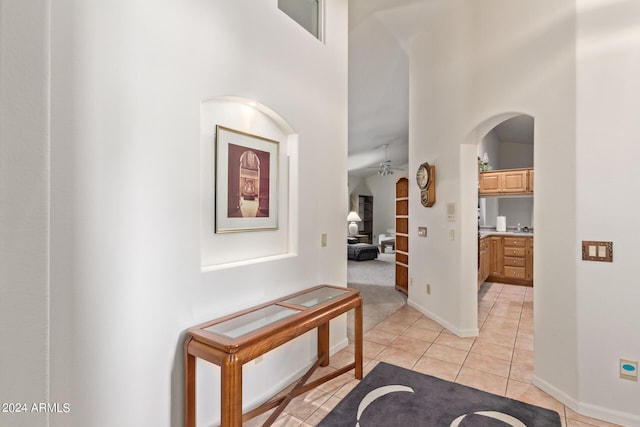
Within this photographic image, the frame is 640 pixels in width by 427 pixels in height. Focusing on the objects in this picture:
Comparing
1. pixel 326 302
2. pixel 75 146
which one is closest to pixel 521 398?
pixel 326 302

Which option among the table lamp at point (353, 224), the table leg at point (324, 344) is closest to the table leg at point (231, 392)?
the table leg at point (324, 344)

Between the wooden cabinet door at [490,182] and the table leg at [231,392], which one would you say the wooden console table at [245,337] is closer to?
the table leg at [231,392]

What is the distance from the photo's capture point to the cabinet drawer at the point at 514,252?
5.35m

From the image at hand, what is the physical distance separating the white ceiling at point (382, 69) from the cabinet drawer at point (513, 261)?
9.30 ft

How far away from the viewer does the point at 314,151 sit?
2605mm

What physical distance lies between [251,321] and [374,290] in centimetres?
386

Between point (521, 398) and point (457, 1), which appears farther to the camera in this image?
point (457, 1)

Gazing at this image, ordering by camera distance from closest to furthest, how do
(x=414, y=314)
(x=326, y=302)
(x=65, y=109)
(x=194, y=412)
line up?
(x=65, y=109), (x=194, y=412), (x=326, y=302), (x=414, y=314)

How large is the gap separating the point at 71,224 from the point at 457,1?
4.12m

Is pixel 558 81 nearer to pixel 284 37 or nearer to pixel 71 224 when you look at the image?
pixel 284 37

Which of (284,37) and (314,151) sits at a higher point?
(284,37)

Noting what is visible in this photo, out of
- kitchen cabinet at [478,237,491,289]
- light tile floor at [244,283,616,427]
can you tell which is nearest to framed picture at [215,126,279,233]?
light tile floor at [244,283,616,427]

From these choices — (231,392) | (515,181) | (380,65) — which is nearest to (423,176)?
(380,65)

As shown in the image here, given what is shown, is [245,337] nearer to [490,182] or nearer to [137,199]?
[137,199]
